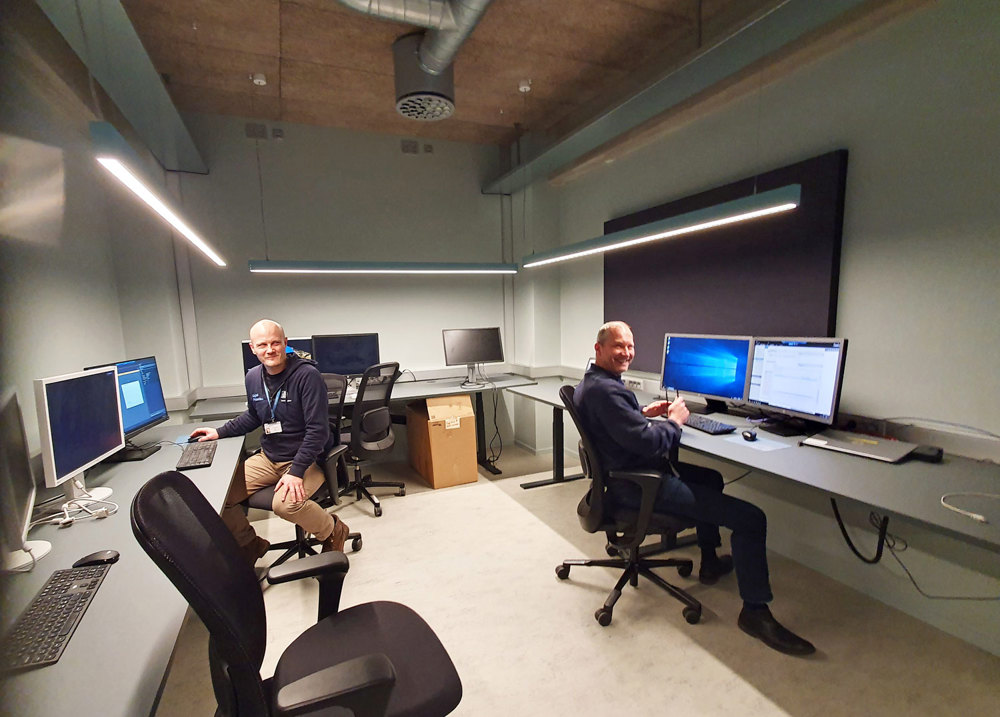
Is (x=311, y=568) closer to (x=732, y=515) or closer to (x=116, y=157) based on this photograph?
(x=116, y=157)

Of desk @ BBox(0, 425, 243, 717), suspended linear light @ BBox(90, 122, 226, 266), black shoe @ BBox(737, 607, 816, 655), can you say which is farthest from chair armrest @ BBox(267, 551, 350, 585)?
black shoe @ BBox(737, 607, 816, 655)

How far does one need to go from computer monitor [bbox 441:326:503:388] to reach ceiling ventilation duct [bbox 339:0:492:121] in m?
1.84

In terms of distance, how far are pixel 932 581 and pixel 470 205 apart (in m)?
4.35

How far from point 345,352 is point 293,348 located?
0.45 meters

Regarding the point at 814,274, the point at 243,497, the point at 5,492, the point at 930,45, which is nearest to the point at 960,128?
the point at 930,45

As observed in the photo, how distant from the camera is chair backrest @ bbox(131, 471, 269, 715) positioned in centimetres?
83

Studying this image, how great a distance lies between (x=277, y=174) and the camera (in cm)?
394

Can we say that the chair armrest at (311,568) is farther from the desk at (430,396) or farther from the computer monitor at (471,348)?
the computer monitor at (471,348)

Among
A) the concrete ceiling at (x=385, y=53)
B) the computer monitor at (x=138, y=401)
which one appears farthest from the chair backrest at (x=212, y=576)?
the concrete ceiling at (x=385, y=53)

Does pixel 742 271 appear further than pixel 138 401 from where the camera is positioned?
Yes

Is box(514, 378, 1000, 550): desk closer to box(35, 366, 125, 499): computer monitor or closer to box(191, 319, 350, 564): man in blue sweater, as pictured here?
box(191, 319, 350, 564): man in blue sweater

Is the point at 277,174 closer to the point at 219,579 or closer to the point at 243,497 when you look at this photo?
the point at 243,497

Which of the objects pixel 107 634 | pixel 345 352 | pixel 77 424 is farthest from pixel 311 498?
pixel 107 634

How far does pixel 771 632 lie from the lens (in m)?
1.89
